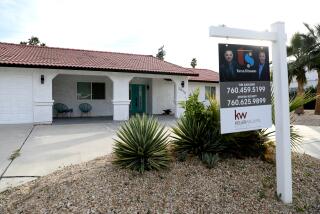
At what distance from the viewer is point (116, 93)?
16406 mm

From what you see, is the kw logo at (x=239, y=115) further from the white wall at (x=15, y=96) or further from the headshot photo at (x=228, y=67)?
the white wall at (x=15, y=96)

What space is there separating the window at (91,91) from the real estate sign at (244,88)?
53.1ft

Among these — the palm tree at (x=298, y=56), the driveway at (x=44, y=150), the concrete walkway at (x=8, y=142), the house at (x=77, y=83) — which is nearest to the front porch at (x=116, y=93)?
the house at (x=77, y=83)

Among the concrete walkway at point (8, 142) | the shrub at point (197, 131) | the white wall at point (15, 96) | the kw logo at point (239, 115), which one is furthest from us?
the white wall at point (15, 96)

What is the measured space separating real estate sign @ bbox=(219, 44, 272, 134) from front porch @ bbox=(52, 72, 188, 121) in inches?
491

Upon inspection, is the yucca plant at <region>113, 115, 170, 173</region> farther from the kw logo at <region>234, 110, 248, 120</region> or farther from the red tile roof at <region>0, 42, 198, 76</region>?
the red tile roof at <region>0, 42, 198, 76</region>

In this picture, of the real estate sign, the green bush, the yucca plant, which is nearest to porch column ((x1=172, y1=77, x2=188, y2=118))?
the green bush

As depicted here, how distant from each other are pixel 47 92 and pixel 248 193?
12794 mm

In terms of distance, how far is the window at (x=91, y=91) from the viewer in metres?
19.1

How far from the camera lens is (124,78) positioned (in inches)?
656

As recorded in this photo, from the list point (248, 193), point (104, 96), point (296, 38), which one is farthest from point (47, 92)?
point (296, 38)

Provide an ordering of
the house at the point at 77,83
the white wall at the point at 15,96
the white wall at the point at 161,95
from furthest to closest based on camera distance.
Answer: the white wall at the point at 161,95 < the house at the point at 77,83 < the white wall at the point at 15,96

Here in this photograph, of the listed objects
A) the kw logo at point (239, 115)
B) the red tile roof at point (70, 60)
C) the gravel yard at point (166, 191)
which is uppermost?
the red tile roof at point (70, 60)

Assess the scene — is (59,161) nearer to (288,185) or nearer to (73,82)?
(288,185)
